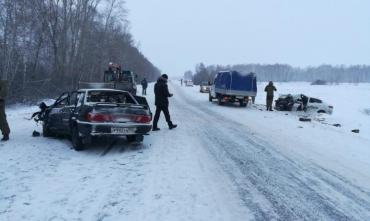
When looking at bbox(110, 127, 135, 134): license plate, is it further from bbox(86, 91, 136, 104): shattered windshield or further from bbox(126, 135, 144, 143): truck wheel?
bbox(86, 91, 136, 104): shattered windshield

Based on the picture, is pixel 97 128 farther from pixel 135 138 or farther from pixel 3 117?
pixel 3 117

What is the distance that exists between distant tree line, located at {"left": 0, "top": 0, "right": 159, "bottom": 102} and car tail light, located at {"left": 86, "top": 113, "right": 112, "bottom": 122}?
45.9 feet

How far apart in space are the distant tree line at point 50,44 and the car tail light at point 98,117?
551 inches

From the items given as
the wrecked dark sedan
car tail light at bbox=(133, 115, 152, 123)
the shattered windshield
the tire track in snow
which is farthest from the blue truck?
car tail light at bbox=(133, 115, 152, 123)

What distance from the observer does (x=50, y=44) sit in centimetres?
3459

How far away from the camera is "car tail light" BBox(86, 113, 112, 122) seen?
30.2 feet

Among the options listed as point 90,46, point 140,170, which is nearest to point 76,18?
point 90,46

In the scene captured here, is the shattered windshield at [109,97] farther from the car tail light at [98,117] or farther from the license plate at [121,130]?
the license plate at [121,130]

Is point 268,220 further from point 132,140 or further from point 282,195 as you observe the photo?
point 132,140

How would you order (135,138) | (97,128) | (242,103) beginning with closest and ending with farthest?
(97,128) < (135,138) < (242,103)

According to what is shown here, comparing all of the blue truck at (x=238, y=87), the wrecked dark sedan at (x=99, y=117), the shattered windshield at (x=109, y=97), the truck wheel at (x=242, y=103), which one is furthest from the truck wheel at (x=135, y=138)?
the truck wheel at (x=242, y=103)

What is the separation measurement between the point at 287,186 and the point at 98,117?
4.63 metres

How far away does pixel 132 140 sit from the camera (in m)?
10.7

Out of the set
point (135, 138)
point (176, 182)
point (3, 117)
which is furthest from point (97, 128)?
point (176, 182)
